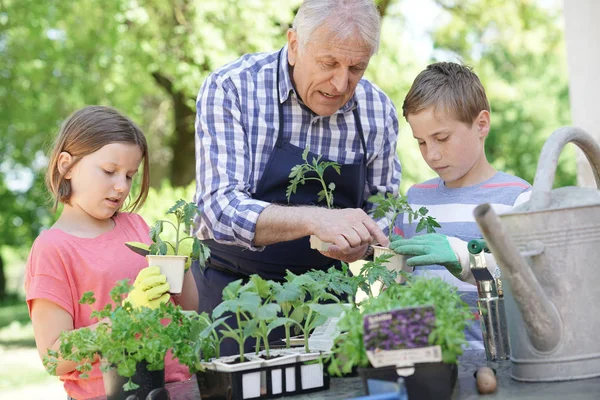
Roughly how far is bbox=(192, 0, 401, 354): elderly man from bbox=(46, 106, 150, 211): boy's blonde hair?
0.77ft

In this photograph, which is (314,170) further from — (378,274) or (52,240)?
(52,240)

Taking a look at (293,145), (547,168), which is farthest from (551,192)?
(293,145)

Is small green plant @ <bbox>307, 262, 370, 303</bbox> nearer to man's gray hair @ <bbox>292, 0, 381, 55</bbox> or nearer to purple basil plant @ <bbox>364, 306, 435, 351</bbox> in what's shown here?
purple basil plant @ <bbox>364, 306, 435, 351</bbox>

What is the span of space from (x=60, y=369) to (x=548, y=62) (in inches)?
848

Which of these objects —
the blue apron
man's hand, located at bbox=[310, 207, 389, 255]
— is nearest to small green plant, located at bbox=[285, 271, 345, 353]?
man's hand, located at bbox=[310, 207, 389, 255]

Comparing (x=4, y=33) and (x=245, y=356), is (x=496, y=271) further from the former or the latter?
(x=4, y=33)

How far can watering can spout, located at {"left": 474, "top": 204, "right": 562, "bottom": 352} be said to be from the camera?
1291 millimetres

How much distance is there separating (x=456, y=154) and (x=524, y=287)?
104 centimetres

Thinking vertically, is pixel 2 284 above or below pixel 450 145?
above

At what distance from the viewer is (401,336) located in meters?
1.29

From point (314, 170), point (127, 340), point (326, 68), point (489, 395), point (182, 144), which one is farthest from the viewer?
point (182, 144)

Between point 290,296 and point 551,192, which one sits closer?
point 551,192

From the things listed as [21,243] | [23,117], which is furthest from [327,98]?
[21,243]

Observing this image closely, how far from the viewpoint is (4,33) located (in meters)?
9.31
